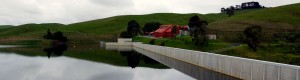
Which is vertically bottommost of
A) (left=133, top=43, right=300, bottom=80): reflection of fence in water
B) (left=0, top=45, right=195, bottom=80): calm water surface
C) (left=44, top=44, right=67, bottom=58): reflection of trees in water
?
(left=44, top=44, right=67, bottom=58): reflection of trees in water

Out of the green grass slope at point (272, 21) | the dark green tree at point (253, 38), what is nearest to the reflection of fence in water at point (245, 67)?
the dark green tree at point (253, 38)

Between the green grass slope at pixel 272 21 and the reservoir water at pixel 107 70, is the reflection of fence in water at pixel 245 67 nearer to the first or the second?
the reservoir water at pixel 107 70

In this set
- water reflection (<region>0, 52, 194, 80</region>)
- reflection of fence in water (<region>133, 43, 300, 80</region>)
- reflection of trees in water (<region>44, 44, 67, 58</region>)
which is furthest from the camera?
reflection of trees in water (<region>44, 44, 67, 58</region>)

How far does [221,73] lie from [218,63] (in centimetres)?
115

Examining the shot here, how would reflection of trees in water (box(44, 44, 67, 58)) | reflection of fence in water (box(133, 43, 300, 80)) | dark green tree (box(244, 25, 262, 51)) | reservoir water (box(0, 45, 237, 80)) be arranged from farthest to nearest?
reflection of trees in water (box(44, 44, 67, 58)), dark green tree (box(244, 25, 262, 51)), reservoir water (box(0, 45, 237, 80)), reflection of fence in water (box(133, 43, 300, 80))

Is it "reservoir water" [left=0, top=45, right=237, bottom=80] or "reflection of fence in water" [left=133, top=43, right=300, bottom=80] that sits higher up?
"reflection of fence in water" [left=133, top=43, right=300, bottom=80]

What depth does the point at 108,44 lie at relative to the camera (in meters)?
143

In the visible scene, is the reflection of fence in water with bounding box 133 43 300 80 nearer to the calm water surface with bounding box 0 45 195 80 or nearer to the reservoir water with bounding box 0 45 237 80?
the reservoir water with bounding box 0 45 237 80

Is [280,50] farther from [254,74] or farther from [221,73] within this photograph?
[254,74]

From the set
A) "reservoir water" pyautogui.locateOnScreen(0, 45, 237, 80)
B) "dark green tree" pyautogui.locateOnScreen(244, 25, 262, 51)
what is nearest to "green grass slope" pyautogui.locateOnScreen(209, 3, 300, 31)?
"dark green tree" pyautogui.locateOnScreen(244, 25, 262, 51)

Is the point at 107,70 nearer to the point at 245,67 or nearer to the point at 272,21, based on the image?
the point at 245,67

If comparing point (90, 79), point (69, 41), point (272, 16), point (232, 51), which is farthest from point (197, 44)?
point (69, 41)

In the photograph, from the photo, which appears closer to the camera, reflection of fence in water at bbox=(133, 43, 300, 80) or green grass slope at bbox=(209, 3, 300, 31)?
reflection of fence in water at bbox=(133, 43, 300, 80)

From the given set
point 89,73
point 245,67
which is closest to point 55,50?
point 89,73
